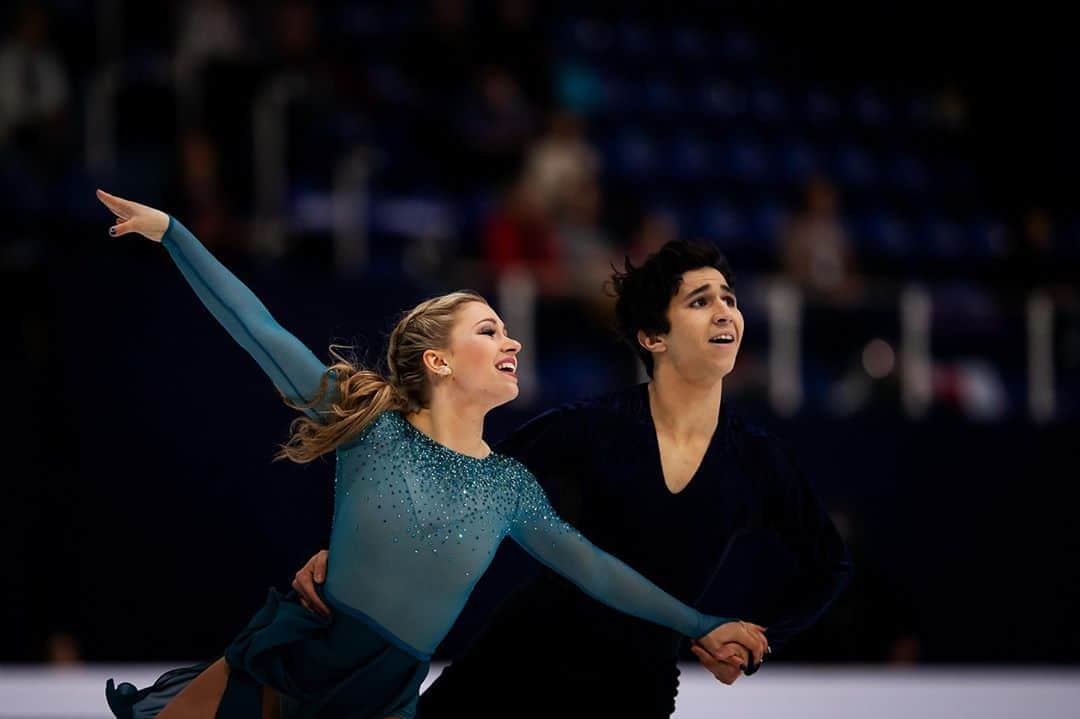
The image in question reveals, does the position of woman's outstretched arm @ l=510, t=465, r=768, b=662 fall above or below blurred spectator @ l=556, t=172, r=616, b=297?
below

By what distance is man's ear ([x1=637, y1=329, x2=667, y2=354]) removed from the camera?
389 centimetres

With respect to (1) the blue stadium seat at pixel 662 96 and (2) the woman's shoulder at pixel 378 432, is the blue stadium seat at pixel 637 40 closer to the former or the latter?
(1) the blue stadium seat at pixel 662 96

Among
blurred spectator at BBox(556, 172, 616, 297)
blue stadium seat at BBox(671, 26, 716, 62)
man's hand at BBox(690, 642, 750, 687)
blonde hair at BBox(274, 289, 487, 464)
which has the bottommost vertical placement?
man's hand at BBox(690, 642, 750, 687)

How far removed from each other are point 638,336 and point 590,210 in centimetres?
386

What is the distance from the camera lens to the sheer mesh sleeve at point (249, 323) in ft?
11.8

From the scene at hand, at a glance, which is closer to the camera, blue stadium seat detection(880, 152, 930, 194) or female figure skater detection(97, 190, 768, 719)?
female figure skater detection(97, 190, 768, 719)

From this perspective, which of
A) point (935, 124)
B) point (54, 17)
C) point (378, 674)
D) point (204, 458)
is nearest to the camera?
point (378, 674)

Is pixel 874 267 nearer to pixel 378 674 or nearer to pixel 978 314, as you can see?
pixel 978 314

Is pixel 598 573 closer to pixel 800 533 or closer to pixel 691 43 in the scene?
pixel 800 533

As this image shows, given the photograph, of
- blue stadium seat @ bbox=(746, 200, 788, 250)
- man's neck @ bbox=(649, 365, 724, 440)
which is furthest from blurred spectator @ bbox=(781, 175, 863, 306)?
man's neck @ bbox=(649, 365, 724, 440)

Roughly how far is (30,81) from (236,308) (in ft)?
15.6

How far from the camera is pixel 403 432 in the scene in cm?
359

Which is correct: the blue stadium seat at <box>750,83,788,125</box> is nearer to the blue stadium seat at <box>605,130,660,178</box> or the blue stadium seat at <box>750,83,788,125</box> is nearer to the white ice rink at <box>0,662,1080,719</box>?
the blue stadium seat at <box>605,130,660,178</box>

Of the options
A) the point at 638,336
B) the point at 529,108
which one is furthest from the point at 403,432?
the point at 529,108
